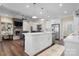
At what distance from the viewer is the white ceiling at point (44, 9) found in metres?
1.47

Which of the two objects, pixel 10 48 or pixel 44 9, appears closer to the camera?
pixel 44 9

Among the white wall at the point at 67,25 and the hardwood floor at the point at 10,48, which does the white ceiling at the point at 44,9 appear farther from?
the hardwood floor at the point at 10,48

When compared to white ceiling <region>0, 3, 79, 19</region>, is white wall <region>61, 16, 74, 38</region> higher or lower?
lower

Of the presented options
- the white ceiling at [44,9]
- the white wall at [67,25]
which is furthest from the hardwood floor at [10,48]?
the white wall at [67,25]

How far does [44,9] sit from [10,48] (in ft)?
3.00

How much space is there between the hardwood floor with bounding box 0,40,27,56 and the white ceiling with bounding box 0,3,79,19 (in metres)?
0.54

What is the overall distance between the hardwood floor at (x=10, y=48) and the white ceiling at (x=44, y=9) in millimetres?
544

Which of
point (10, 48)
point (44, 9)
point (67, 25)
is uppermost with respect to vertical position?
point (44, 9)

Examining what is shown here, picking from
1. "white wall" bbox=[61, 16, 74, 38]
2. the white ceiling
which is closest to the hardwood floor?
the white ceiling

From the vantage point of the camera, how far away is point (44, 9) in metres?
1.57

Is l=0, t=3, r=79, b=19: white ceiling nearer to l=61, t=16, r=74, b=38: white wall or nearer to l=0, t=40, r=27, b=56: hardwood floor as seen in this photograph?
l=61, t=16, r=74, b=38: white wall

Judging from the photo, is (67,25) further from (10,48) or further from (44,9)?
(10,48)

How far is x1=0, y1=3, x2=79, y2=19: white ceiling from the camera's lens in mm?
1468

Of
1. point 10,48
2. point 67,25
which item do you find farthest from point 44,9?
point 10,48
